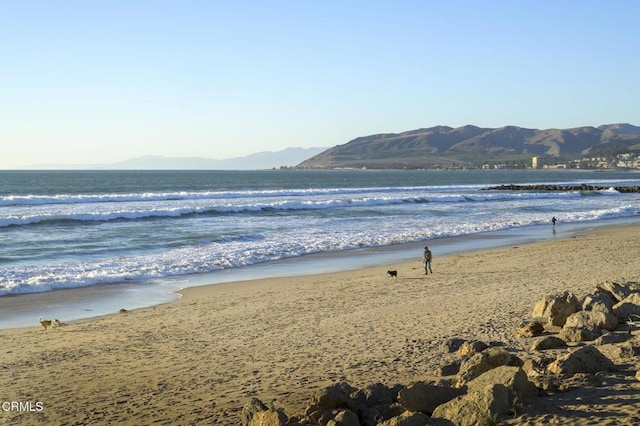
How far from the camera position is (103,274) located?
18547 millimetres

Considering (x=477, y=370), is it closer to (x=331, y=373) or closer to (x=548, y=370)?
(x=548, y=370)

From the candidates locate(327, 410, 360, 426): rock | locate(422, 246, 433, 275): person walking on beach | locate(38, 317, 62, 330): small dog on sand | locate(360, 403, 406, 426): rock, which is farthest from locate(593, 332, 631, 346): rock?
locate(38, 317, 62, 330): small dog on sand

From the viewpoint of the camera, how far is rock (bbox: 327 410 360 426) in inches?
255

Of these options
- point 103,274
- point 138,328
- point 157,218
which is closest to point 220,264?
point 103,274

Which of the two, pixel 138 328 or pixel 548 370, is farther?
pixel 138 328

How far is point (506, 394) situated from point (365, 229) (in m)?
26.7

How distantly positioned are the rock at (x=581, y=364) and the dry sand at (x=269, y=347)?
16.8 inches

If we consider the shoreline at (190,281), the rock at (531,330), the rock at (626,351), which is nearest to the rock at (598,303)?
the rock at (531,330)

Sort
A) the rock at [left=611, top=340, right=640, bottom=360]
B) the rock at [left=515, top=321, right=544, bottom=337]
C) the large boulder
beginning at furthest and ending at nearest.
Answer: the rock at [left=515, top=321, right=544, bottom=337] → the rock at [left=611, top=340, right=640, bottom=360] → the large boulder

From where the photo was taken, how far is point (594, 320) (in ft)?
33.7

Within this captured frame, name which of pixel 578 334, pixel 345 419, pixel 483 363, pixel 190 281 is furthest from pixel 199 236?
pixel 345 419

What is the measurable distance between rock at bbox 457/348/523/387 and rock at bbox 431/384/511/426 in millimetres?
1166

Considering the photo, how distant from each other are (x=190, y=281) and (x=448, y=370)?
1095 centimetres

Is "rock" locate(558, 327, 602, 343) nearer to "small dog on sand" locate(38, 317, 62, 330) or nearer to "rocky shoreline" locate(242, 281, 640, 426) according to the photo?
"rocky shoreline" locate(242, 281, 640, 426)
